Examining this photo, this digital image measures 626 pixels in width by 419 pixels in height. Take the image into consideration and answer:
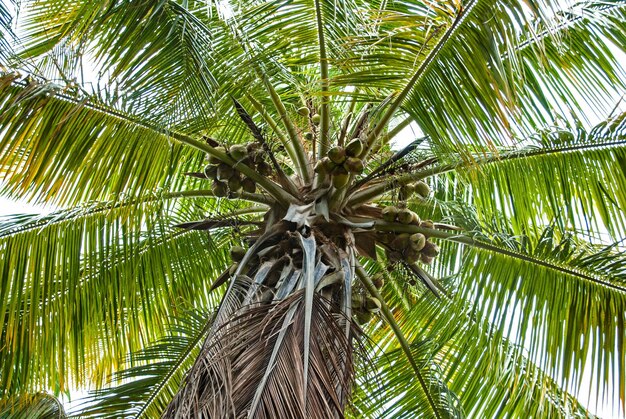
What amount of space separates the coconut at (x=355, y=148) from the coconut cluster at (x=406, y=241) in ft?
1.49

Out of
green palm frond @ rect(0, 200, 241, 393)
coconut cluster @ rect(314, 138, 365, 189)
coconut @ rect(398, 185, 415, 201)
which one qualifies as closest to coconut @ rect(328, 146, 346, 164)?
coconut cluster @ rect(314, 138, 365, 189)

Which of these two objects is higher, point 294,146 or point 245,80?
point 245,80

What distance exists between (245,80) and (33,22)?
1616mm

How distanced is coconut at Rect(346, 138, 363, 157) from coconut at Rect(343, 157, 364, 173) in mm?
27

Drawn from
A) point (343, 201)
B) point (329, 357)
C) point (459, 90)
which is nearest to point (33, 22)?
point (343, 201)

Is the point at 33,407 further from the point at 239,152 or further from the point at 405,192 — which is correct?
the point at 405,192

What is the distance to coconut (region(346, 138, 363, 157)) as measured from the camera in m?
3.80

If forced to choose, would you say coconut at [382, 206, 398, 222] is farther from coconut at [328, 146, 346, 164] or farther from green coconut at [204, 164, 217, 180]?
green coconut at [204, 164, 217, 180]

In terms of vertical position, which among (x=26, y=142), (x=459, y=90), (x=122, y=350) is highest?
(x=26, y=142)

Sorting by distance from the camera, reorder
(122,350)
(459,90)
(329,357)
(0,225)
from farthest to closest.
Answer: (122,350), (0,225), (459,90), (329,357)

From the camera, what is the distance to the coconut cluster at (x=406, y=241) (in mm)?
4102

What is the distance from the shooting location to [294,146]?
4289mm

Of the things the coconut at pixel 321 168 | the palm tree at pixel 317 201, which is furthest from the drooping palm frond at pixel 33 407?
the coconut at pixel 321 168

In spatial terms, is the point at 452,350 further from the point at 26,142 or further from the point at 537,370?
the point at 26,142
